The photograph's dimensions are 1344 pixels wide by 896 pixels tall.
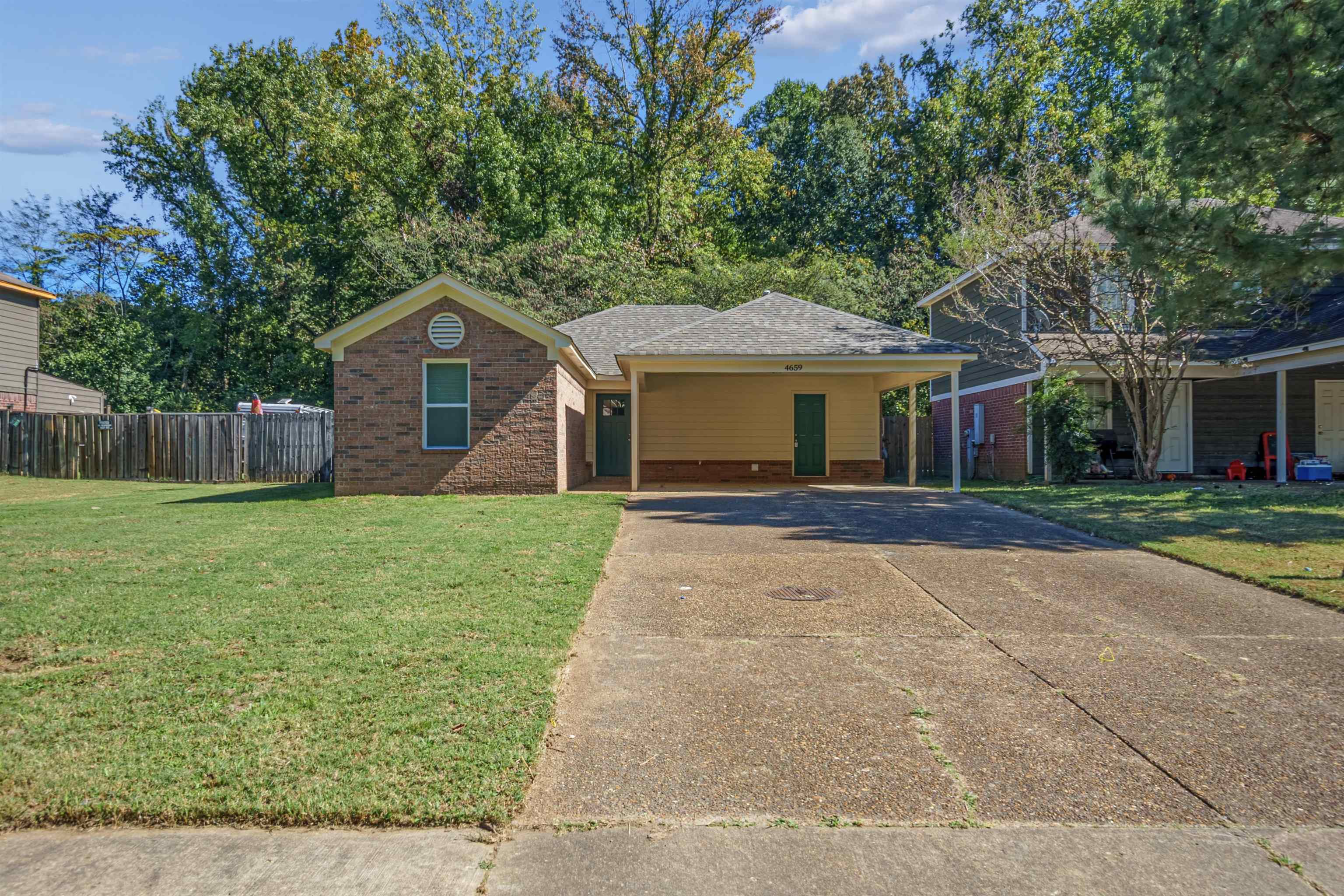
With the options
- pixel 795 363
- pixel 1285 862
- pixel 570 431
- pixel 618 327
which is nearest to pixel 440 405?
pixel 570 431

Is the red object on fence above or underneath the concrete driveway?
above

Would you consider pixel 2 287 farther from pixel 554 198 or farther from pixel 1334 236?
pixel 1334 236

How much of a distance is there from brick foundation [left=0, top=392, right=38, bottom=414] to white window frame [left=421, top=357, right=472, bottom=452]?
1391cm

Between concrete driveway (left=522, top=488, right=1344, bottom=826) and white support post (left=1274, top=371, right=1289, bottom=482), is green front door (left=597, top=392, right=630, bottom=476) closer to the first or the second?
concrete driveway (left=522, top=488, right=1344, bottom=826)

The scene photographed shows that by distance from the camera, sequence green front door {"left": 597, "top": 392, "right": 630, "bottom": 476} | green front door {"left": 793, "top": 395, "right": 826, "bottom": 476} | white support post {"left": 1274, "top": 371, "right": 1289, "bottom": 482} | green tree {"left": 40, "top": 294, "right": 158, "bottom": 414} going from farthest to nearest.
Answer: green tree {"left": 40, "top": 294, "right": 158, "bottom": 414} < green front door {"left": 597, "top": 392, "right": 630, "bottom": 476} < green front door {"left": 793, "top": 395, "right": 826, "bottom": 476} < white support post {"left": 1274, "top": 371, "right": 1289, "bottom": 482}

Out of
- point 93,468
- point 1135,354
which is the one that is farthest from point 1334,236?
point 93,468

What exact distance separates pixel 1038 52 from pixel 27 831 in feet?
121

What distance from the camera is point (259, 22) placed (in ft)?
86.0

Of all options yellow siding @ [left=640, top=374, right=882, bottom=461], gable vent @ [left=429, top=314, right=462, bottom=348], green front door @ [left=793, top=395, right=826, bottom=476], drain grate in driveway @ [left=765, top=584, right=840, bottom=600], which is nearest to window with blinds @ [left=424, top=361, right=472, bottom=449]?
gable vent @ [left=429, top=314, right=462, bottom=348]

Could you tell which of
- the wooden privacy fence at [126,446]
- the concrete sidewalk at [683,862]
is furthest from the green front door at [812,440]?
the concrete sidewalk at [683,862]

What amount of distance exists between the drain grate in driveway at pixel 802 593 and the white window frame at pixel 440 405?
8353 mm

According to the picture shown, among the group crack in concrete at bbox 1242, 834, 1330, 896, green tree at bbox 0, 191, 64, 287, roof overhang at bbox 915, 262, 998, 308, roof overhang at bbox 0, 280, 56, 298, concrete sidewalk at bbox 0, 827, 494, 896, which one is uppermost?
green tree at bbox 0, 191, 64, 287

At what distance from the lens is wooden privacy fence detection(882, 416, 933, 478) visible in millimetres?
20734

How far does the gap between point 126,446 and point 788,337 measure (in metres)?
16.5
